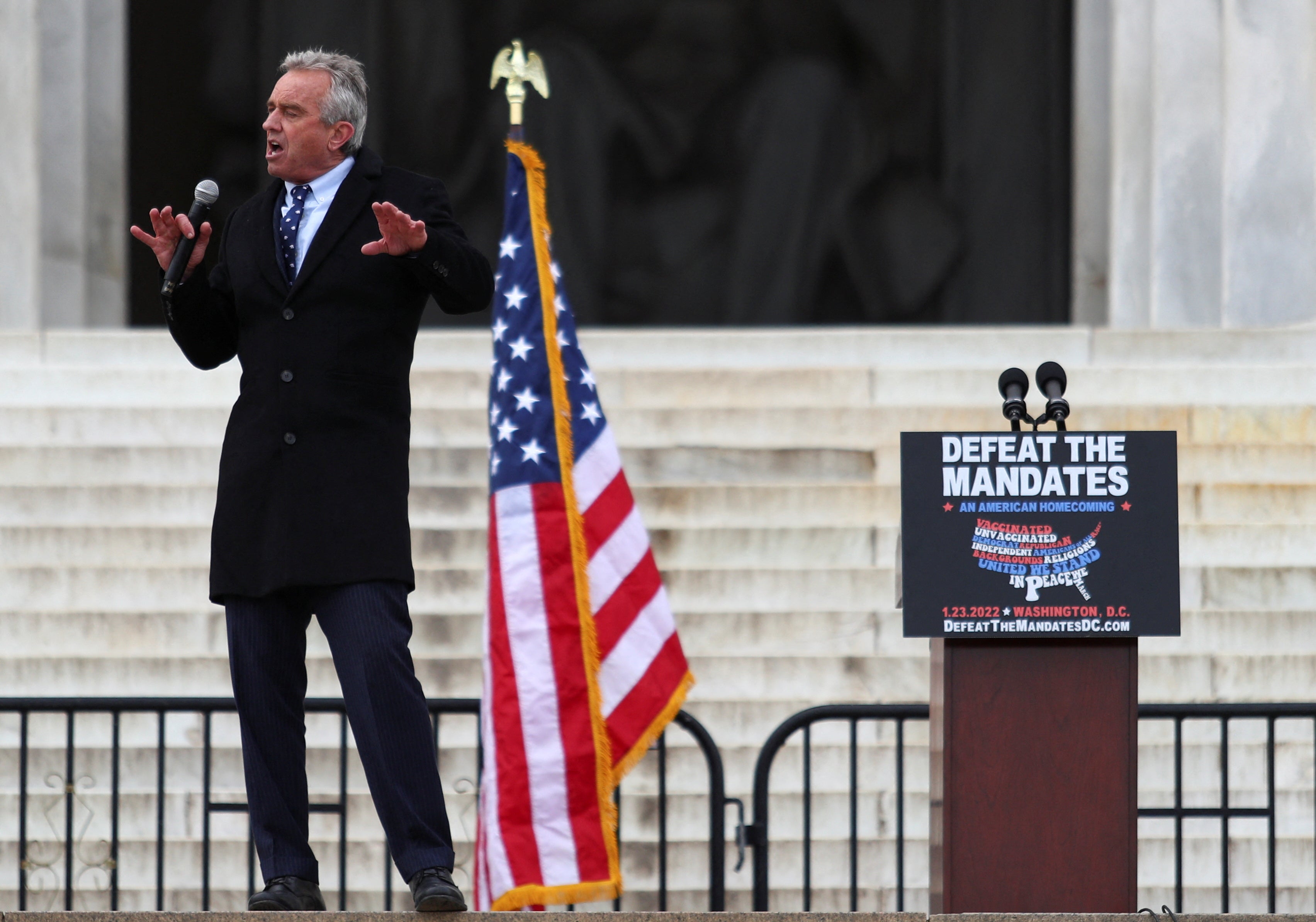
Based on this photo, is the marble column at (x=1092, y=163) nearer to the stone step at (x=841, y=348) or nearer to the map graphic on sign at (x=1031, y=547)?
the stone step at (x=841, y=348)

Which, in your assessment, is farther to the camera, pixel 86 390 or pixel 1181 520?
pixel 86 390

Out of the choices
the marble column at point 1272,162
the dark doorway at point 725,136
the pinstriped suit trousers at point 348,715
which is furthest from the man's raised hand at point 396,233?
the dark doorway at point 725,136

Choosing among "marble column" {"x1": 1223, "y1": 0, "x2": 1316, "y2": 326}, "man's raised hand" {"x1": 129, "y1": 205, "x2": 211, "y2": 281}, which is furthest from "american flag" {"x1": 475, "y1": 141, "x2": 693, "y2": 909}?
"marble column" {"x1": 1223, "y1": 0, "x2": 1316, "y2": 326}

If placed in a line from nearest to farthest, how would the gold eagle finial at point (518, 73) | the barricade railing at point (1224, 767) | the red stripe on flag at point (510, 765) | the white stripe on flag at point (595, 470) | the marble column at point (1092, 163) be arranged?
the barricade railing at point (1224, 767), the red stripe on flag at point (510, 765), the white stripe on flag at point (595, 470), the gold eagle finial at point (518, 73), the marble column at point (1092, 163)

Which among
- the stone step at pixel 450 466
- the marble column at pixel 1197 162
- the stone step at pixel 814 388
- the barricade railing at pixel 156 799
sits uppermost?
the marble column at pixel 1197 162

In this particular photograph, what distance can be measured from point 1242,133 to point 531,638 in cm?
869

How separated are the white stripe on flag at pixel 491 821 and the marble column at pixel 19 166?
881cm

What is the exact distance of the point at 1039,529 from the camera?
4719 mm

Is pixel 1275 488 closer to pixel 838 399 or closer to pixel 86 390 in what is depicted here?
pixel 838 399

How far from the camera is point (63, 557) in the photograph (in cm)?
958

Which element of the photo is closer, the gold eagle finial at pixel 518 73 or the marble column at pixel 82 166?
the gold eagle finial at pixel 518 73

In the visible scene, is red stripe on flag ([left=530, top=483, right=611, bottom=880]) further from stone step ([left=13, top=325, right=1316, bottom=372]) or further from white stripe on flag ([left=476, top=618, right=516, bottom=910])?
stone step ([left=13, top=325, right=1316, bottom=372])

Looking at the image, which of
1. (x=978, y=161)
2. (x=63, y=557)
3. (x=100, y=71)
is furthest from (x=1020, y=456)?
(x=978, y=161)

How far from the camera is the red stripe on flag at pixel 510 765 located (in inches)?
236
